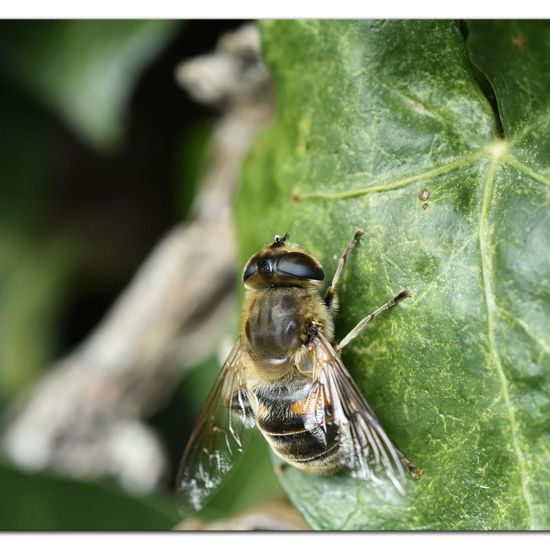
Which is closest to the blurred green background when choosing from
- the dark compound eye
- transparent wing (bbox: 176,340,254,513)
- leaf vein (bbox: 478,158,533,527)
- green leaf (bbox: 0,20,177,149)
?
green leaf (bbox: 0,20,177,149)

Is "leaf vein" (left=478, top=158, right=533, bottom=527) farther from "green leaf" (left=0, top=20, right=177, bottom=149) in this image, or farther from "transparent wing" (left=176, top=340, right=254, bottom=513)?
"green leaf" (left=0, top=20, right=177, bottom=149)

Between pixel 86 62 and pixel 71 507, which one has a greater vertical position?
pixel 86 62

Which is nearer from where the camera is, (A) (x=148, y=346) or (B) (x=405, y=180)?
(B) (x=405, y=180)

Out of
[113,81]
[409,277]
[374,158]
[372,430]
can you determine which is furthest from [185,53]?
[372,430]

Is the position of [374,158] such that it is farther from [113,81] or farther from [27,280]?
[27,280]

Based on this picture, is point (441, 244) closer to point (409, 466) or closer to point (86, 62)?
point (409, 466)

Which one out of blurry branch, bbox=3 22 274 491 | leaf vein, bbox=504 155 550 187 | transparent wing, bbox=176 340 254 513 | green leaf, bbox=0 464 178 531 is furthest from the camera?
blurry branch, bbox=3 22 274 491

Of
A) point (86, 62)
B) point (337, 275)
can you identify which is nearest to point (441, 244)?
point (337, 275)
